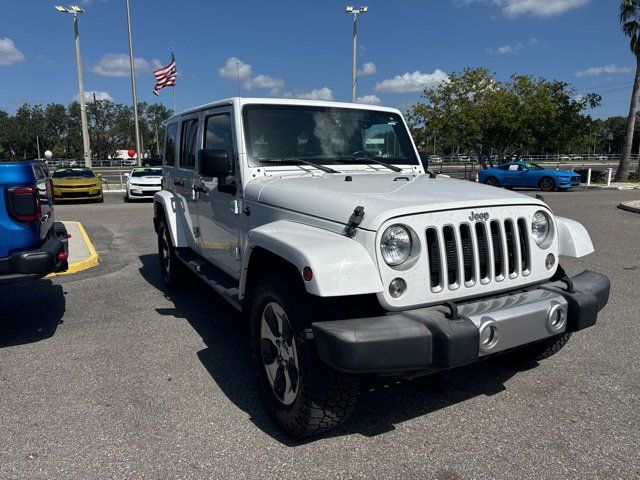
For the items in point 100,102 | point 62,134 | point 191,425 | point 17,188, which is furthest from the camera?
point 62,134

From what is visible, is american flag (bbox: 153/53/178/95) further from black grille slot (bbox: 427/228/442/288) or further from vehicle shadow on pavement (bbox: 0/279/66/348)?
black grille slot (bbox: 427/228/442/288)

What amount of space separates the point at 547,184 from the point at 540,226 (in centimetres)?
2224

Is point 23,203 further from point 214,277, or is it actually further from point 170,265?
point 170,265

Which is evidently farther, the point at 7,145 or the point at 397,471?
the point at 7,145

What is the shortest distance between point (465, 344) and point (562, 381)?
166cm

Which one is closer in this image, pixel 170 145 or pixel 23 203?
pixel 23 203

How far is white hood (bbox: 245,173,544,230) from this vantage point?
2750 millimetres

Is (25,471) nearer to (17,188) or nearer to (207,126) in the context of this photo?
(17,188)

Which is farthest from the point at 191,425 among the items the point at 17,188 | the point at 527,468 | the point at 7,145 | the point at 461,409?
the point at 7,145

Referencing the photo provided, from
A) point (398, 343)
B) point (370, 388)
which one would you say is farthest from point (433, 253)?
point (370, 388)

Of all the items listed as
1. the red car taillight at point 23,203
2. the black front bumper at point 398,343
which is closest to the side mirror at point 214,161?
the red car taillight at point 23,203

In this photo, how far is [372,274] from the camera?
8.36 ft

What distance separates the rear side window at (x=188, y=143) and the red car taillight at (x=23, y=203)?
1.51m

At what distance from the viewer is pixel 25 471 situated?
2.65 meters
